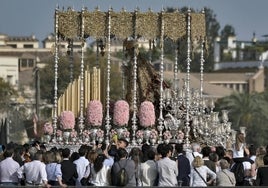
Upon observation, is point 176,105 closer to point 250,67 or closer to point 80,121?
point 80,121

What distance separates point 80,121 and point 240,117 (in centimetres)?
7208

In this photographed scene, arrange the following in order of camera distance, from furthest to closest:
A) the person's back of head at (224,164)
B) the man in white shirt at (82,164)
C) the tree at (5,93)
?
the tree at (5,93) < the man in white shirt at (82,164) < the person's back of head at (224,164)

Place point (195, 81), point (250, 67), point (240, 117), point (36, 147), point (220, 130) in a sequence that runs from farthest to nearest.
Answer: point (250, 67) < point (195, 81) < point (240, 117) < point (220, 130) < point (36, 147)

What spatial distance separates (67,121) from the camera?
1695 inches

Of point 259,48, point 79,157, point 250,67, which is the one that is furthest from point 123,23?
point 259,48

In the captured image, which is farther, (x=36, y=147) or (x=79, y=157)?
(x=36, y=147)

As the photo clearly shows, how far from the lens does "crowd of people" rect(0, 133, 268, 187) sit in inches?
1126

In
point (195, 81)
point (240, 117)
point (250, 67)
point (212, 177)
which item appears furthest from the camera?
point (250, 67)

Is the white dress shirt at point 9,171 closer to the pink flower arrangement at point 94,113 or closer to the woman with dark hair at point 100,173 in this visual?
the woman with dark hair at point 100,173

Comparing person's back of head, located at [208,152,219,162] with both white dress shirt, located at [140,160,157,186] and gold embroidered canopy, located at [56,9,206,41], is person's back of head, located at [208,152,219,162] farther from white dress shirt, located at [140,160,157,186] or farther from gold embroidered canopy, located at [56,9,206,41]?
gold embroidered canopy, located at [56,9,206,41]

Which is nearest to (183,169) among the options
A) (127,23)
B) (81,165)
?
(81,165)

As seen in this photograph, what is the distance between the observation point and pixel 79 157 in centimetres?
3105

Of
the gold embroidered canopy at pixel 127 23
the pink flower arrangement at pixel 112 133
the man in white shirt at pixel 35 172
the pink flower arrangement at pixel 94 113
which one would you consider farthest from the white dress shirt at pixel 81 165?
the gold embroidered canopy at pixel 127 23

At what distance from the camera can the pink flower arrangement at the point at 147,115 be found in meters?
42.2
